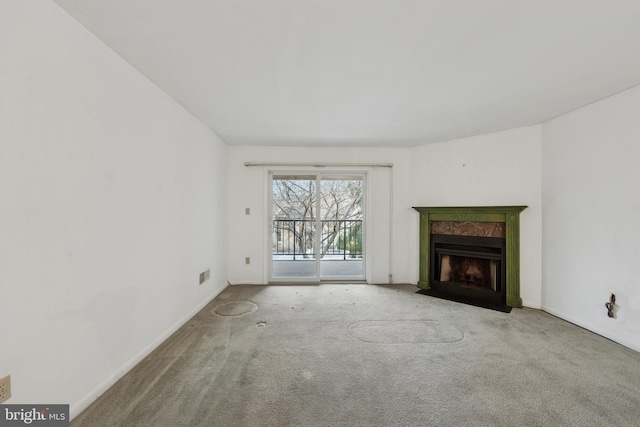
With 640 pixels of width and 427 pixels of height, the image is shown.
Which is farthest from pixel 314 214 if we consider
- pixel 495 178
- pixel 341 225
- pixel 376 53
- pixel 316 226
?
pixel 376 53

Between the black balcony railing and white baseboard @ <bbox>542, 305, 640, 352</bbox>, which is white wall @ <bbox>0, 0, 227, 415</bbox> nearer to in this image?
the black balcony railing

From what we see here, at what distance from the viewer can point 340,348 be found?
2.13 metres

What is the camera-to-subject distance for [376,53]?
1.65m

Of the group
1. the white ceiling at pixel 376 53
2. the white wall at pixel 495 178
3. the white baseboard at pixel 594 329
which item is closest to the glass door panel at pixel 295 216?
the white ceiling at pixel 376 53

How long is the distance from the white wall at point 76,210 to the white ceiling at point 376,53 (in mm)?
239

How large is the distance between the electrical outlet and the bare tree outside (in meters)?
3.23

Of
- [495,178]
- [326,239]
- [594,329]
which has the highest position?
[495,178]

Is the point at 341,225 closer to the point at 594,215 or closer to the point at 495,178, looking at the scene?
the point at 495,178

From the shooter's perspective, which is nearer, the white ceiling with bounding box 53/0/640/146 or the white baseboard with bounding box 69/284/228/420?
the white ceiling with bounding box 53/0/640/146

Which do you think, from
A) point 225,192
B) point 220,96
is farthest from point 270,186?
point 220,96

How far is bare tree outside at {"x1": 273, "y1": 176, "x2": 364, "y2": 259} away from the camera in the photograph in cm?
427

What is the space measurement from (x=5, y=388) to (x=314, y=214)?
11.3ft

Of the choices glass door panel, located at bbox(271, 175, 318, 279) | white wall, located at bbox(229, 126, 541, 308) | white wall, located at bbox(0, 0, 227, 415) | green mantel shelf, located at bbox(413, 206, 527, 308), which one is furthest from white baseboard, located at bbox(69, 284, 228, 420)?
green mantel shelf, located at bbox(413, 206, 527, 308)

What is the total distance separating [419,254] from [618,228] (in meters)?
2.04
